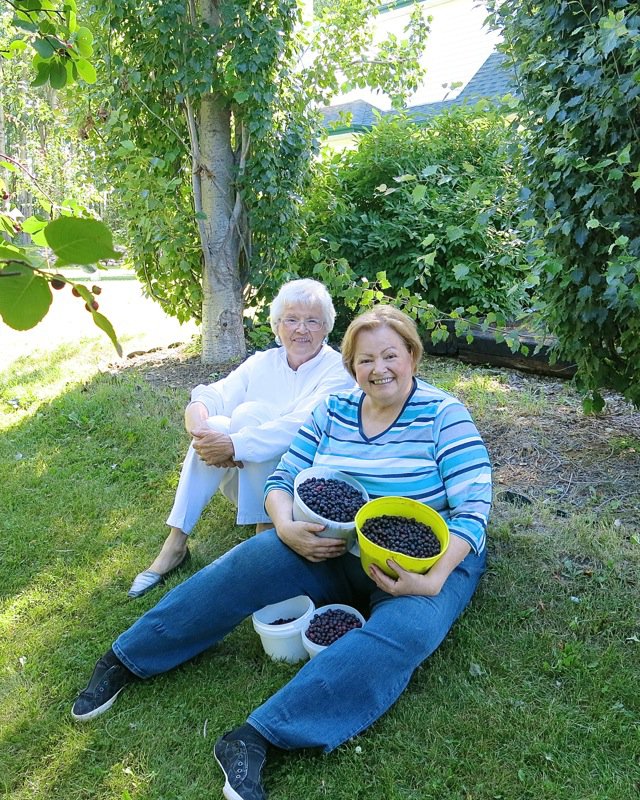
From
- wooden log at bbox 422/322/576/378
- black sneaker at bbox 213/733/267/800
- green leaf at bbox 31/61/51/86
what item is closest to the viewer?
green leaf at bbox 31/61/51/86

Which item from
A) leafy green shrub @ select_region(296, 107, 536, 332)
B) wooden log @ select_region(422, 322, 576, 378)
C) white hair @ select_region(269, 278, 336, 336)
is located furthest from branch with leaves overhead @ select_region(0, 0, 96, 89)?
leafy green shrub @ select_region(296, 107, 536, 332)

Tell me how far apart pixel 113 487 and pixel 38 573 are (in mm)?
777

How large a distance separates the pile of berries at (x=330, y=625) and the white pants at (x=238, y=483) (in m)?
0.62

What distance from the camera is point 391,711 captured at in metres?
2.06

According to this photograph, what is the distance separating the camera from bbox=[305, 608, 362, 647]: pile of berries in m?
2.19

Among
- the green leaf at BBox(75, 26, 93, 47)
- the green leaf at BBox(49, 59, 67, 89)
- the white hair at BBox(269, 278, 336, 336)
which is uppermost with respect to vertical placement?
the green leaf at BBox(75, 26, 93, 47)

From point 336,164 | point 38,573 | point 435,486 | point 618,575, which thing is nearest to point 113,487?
point 38,573

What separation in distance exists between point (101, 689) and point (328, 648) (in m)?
0.77

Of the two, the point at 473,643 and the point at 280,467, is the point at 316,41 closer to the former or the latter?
the point at 280,467

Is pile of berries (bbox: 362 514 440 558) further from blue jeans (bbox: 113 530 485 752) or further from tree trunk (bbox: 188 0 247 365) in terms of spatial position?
tree trunk (bbox: 188 0 247 365)

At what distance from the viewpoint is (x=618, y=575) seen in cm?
254

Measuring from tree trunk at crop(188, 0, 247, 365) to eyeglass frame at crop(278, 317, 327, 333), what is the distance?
233cm

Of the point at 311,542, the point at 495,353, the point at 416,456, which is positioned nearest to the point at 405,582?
the point at 311,542

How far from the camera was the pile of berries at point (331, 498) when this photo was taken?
2.19 meters
